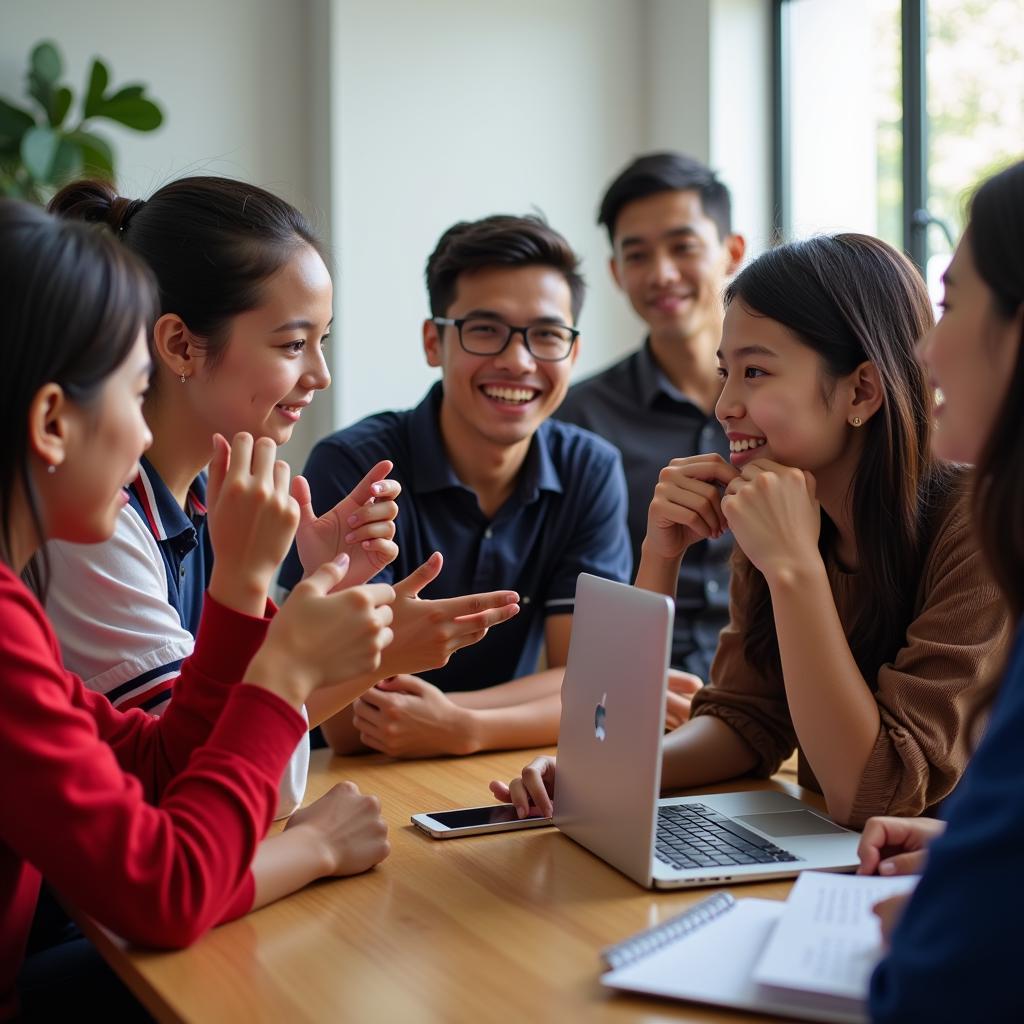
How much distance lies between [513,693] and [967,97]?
2.19 metres

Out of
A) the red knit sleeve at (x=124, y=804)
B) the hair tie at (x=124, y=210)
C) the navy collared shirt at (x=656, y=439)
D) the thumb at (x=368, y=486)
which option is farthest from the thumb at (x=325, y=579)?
the navy collared shirt at (x=656, y=439)

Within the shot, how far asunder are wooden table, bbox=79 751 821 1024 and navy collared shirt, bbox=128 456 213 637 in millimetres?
479

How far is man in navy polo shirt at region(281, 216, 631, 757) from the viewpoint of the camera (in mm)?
2125

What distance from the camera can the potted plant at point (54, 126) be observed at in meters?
2.95

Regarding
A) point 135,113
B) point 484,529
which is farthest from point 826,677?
point 135,113

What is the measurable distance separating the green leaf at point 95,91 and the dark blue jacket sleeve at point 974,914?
2824mm

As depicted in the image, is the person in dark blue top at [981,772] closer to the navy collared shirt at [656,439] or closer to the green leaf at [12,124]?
the navy collared shirt at [656,439]

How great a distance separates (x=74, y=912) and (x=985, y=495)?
0.88 m

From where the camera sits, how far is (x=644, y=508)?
2826mm

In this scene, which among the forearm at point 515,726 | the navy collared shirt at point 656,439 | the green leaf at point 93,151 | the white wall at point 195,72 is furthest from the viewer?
the white wall at point 195,72

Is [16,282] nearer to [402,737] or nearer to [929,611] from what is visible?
[402,737]

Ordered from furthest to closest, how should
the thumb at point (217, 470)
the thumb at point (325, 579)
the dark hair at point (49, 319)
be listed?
the thumb at point (217, 470) → the thumb at point (325, 579) → the dark hair at point (49, 319)

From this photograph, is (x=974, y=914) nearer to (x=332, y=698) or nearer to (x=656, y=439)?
(x=332, y=698)

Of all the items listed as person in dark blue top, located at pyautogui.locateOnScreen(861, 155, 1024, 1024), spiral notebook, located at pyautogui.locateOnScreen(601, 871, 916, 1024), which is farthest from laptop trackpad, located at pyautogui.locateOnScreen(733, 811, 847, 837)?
spiral notebook, located at pyautogui.locateOnScreen(601, 871, 916, 1024)
